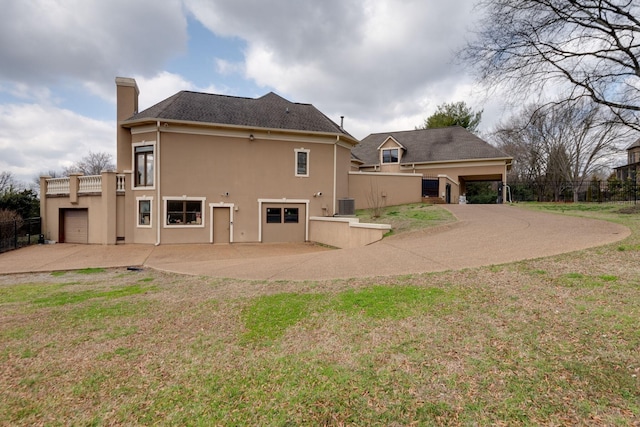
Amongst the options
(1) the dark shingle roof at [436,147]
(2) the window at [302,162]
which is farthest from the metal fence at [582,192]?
(2) the window at [302,162]

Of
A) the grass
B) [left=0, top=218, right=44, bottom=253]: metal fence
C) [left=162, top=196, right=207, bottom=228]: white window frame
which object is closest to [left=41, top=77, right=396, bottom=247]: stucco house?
[left=162, top=196, right=207, bottom=228]: white window frame

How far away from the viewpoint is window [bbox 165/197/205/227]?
1609 centimetres

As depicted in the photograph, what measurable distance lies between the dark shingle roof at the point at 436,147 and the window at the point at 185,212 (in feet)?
53.0

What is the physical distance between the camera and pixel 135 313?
A: 17.9 ft

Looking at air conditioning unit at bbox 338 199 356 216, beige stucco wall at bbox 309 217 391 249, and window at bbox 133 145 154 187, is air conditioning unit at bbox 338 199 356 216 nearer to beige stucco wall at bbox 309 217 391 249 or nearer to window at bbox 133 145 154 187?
beige stucco wall at bbox 309 217 391 249

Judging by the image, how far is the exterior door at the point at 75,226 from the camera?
664 inches

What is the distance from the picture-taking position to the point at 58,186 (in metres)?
17.4

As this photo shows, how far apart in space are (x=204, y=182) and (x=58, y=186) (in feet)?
27.6

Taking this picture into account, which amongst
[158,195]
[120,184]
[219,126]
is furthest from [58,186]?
[219,126]

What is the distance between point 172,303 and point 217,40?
Answer: 1493 cm

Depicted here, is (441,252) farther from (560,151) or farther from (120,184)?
(560,151)

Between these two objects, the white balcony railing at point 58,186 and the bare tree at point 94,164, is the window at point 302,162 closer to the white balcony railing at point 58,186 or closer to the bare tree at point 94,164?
the white balcony railing at point 58,186

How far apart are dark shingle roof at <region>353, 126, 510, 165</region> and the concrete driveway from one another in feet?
39.2

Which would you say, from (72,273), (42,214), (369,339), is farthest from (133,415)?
(42,214)
